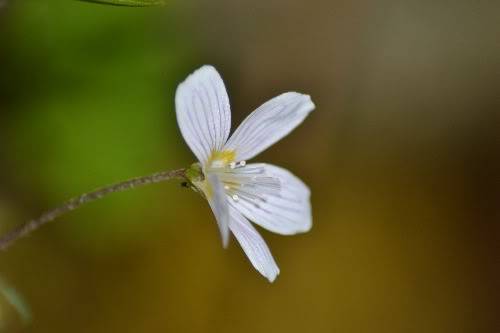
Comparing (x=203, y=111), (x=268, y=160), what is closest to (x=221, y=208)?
(x=203, y=111)

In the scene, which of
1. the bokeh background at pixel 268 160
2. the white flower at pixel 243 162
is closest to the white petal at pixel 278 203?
the white flower at pixel 243 162

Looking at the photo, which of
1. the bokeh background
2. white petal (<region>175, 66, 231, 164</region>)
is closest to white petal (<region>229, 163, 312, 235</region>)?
white petal (<region>175, 66, 231, 164</region>)

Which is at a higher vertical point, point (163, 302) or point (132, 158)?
point (132, 158)

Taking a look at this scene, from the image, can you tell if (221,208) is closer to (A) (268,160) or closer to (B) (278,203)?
(B) (278,203)

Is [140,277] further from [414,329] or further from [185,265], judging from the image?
[414,329]

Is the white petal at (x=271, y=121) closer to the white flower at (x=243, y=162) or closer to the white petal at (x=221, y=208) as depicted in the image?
the white flower at (x=243, y=162)

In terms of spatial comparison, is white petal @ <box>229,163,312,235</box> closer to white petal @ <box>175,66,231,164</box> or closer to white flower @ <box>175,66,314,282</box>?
white flower @ <box>175,66,314,282</box>

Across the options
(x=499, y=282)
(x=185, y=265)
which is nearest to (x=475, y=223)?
(x=499, y=282)
